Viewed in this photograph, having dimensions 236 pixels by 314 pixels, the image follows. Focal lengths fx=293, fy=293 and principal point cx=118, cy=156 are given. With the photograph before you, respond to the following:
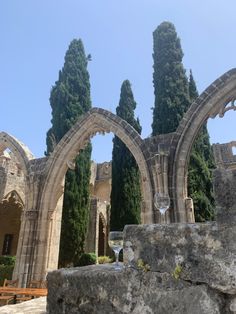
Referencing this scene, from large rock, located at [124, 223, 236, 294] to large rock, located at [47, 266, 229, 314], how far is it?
41mm

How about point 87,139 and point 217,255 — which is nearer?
point 217,255

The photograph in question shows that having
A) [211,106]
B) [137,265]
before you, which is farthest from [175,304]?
[211,106]

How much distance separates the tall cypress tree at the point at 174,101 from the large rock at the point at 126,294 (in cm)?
956

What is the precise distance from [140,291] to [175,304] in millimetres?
159

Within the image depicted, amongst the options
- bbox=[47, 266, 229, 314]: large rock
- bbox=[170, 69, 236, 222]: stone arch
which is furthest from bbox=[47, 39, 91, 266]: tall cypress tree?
bbox=[47, 266, 229, 314]: large rock

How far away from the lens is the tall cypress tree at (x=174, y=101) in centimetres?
1075

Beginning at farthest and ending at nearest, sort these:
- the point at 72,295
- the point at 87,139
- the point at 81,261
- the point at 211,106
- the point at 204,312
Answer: the point at 81,261
the point at 87,139
the point at 211,106
the point at 72,295
the point at 204,312

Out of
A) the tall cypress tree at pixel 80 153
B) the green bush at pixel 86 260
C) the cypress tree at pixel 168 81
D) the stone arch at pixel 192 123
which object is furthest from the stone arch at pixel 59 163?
the cypress tree at pixel 168 81

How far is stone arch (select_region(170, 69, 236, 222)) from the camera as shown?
16.9 ft

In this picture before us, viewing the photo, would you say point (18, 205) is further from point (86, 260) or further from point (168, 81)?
point (168, 81)

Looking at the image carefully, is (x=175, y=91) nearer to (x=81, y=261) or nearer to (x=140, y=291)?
(x=81, y=261)

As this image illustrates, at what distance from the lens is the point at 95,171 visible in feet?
73.4

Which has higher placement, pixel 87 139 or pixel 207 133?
pixel 207 133

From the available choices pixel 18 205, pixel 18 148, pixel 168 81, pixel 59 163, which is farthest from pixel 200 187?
pixel 18 205
